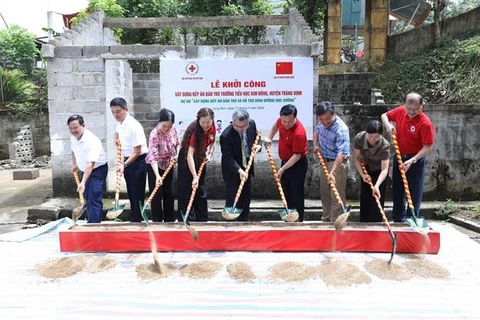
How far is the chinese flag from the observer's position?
573 cm

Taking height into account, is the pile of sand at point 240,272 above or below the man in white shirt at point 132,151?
below

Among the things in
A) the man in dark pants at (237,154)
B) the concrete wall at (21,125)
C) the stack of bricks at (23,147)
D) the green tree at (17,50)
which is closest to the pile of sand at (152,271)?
the man in dark pants at (237,154)

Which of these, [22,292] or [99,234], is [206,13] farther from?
[22,292]

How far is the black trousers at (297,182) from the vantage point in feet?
15.0

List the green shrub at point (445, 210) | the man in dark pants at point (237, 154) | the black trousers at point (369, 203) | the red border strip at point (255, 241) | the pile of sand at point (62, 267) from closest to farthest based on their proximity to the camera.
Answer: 1. the pile of sand at point (62, 267)
2. the red border strip at point (255, 241)
3. the man in dark pants at point (237, 154)
4. the black trousers at point (369, 203)
5. the green shrub at point (445, 210)

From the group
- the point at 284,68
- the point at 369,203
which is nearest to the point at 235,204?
the point at 369,203

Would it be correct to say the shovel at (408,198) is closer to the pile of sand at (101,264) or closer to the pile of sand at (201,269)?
the pile of sand at (201,269)

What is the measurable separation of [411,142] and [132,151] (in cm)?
292

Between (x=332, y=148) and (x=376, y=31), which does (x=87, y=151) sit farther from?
(x=376, y=31)

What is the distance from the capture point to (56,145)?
6031mm

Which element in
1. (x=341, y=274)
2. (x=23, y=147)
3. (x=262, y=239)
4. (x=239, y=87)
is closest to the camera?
(x=341, y=274)

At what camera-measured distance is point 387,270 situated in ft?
11.2

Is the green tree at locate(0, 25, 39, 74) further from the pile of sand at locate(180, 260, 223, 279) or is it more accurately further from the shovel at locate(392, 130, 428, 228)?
the shovel at locate(392, 130, 428, 228)

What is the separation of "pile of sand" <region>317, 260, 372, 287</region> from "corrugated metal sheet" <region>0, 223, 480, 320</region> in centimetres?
6
